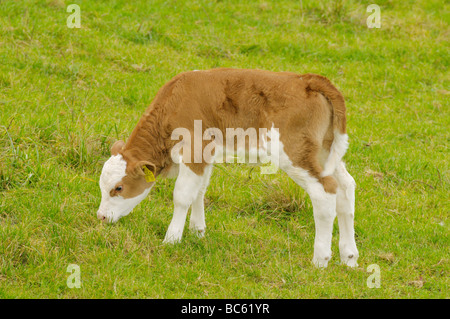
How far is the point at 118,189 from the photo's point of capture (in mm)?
6348

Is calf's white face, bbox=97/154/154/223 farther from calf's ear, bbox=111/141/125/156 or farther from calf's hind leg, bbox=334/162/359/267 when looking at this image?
calf's hind leg, bbox=334/162/359/267

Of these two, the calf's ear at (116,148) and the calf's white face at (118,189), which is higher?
the calf's ear at (116,148)

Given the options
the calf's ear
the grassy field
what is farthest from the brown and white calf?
the grassy field

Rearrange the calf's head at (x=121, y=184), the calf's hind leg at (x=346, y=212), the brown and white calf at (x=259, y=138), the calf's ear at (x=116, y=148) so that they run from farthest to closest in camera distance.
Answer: the calf's ear at (x=116, y=148)
the calf's head at (x=121, y=184)
the calf's hind leg at (x=346, y=212)
the brown and white calf at (x=259, y=138)

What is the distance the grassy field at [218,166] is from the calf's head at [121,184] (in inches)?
7.8

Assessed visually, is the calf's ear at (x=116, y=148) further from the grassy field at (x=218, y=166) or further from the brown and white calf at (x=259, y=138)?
the grassy field at (x=218, y=166)

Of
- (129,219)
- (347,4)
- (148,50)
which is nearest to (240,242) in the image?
(129,219)

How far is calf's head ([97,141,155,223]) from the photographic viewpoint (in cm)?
629

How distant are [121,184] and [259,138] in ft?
4.57

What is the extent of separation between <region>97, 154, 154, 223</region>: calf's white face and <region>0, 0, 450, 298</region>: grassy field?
19 cm

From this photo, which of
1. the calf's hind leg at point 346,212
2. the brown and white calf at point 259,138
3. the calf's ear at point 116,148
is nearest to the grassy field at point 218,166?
the calf's hind leg at point 346,212

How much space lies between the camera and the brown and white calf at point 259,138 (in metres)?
5.91

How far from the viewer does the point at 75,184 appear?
288 inches

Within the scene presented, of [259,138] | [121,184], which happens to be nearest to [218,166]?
[121,184]
